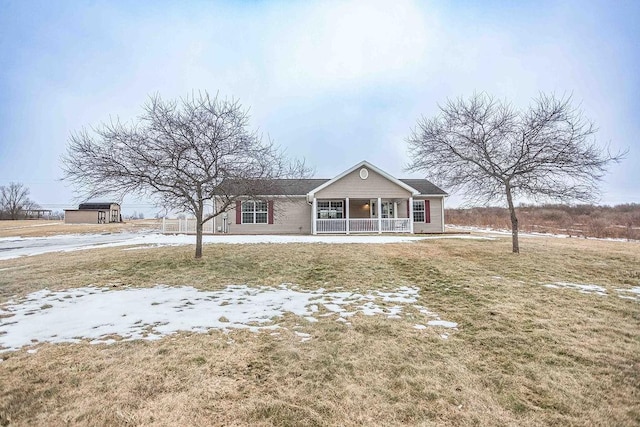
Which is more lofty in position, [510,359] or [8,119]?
[8,119]

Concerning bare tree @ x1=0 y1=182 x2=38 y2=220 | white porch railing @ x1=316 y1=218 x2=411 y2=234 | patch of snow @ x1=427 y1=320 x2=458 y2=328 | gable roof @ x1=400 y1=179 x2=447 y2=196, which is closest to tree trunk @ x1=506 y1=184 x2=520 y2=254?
patch of snow @ x1=427 y1=320 x2=458 y2=328

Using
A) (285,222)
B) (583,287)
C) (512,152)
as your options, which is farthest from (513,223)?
(285,222)

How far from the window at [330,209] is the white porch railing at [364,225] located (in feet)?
4.52

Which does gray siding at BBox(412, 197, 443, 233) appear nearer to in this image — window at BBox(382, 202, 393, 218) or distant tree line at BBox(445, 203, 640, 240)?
window at BBox(382, 202, 393, 218)

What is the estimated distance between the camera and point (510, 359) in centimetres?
368

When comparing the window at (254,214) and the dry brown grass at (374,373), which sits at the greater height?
the window at (254,214)

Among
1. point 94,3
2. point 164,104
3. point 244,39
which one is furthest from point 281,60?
point 164,104

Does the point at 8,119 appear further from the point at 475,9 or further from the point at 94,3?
the point at 475,9

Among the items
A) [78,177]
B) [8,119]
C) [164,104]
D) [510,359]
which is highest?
[8,119]

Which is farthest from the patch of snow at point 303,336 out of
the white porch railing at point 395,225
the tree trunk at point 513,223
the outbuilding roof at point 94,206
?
the outbuilding roof at point 94,206

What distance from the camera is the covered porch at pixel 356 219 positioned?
65.6 ft

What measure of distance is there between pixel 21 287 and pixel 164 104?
630 centimetres

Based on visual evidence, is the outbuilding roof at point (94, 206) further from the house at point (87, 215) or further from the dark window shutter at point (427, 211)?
the dark window shutter at point (427, 211)

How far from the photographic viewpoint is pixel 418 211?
22.0m
